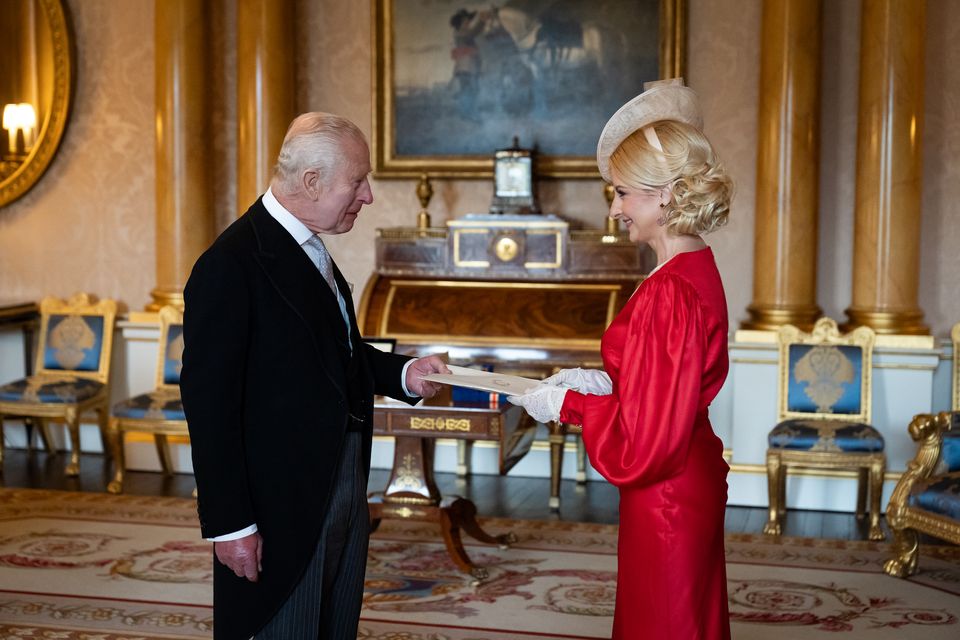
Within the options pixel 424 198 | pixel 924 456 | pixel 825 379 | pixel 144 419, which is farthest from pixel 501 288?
pixel 924 456

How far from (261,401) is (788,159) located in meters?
4.71

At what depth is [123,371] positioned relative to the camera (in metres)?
7.23

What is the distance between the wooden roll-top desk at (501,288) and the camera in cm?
626

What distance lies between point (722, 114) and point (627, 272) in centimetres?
119

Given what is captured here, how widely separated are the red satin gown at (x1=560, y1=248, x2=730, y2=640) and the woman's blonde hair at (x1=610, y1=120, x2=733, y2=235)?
9 centimetres

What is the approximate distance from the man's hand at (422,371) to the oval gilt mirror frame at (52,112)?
5.60 m

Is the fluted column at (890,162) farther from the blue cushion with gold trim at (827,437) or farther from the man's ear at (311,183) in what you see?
the man's ear at (311,183)

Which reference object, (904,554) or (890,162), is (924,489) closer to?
(904,554)

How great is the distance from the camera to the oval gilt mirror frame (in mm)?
7453

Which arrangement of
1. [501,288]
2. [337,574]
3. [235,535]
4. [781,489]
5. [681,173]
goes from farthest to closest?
[501,288], [781,489], [337,574], [681,173], [235,535]

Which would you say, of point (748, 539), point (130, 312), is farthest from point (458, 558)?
point (130, 312)

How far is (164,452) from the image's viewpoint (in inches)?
263

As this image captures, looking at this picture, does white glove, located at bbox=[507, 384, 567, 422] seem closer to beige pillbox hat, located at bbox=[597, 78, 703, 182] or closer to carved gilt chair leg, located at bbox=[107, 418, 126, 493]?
beige pillbox hat, located at bbox=[597, 78, 703, 182]

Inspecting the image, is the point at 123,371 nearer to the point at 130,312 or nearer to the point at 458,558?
the point at 130,312
